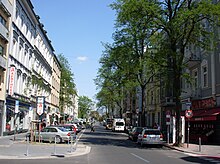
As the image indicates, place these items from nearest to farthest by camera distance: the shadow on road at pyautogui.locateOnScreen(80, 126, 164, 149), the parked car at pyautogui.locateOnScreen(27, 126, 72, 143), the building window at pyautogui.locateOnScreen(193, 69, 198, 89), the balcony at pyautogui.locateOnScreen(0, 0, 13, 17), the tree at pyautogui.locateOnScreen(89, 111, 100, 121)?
the parked car at pyautogui.locateOnScreen(27, 126, 72, 143)
the shadow on road at pyautogui.locateOnScreen(80, 126, 164, 149)
the balcony at pyautogui.locateOnScreen(0, 0, 13, 17)
the building window at pyautogui.locateOnScreen(193, 69, 198, 89)
the tree at pyautogui.locateOnScreen(89, 111, 100, 121)

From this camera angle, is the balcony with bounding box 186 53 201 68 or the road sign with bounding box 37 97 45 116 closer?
the road sign with bounding box 37 97 45 116

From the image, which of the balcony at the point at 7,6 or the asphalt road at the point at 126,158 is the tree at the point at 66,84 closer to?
the balcony at the point at 7,6

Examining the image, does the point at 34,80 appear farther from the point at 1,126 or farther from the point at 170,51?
the point at 170,51

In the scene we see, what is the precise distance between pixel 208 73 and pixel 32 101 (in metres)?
25.6

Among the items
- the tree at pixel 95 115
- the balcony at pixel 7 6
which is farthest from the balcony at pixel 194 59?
the tree at pixel 95 115

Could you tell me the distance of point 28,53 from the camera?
1753 inches

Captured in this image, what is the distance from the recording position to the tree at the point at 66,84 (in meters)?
86.8

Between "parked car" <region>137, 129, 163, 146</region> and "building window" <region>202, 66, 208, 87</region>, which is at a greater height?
"building window" <region>202, 66, 208, 87</region>

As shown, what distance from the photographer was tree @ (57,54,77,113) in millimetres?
86750

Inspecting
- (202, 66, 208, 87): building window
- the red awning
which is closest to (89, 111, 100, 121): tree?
(202, 66, 208, 87): building window

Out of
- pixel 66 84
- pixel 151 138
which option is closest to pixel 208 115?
pixel 151 138

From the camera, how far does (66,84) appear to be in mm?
88938

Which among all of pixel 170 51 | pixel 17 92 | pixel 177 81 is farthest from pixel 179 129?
pixel 17 92

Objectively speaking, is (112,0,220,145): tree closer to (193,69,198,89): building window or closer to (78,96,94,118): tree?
(193,69,198,89): building window
